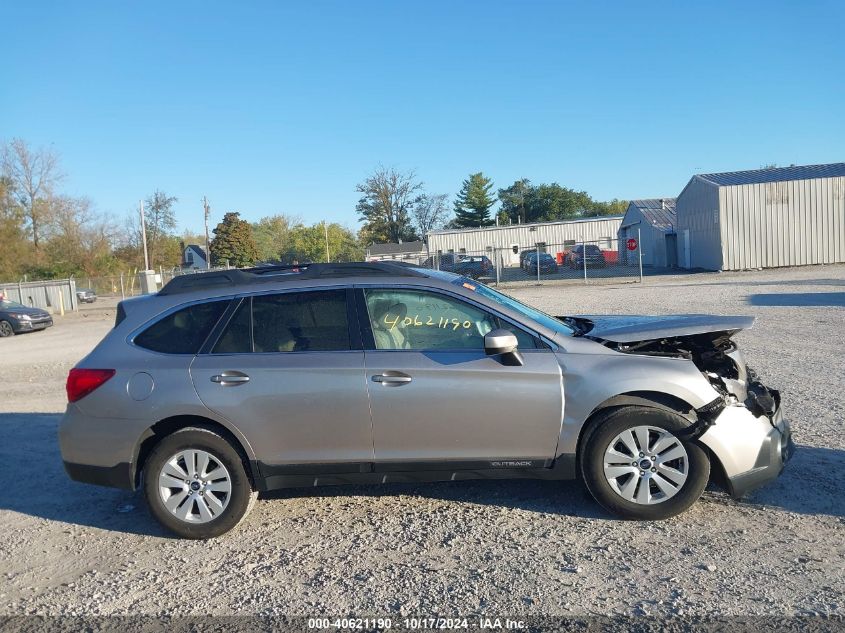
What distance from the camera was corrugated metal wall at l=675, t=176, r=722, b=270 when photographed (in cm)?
3212

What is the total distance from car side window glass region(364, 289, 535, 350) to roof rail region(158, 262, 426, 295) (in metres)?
0.20

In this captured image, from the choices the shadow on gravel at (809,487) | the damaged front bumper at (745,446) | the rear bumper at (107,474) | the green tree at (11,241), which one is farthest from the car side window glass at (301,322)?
the green tree at (11,241)

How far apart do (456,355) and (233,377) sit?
149 centimetres

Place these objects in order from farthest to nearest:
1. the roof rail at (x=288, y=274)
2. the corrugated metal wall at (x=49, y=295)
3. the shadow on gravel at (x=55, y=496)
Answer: the corrugated metal wall at (x=49, y=295) < the shadow on gravel at (x=55, y=496) < the roof rail at (x=288, y=274)

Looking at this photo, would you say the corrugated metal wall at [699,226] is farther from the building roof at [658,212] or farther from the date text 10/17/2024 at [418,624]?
the date text 10/17/2024 at [418,624]

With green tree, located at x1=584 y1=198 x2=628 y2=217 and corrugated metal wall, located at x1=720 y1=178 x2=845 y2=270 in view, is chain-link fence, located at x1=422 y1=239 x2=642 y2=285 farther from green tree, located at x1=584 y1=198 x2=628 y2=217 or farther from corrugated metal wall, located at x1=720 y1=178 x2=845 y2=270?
green tree, located at x1=584 y1=198 x2=628 y2=217

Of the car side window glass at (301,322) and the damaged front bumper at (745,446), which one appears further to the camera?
the car side window glass at (301,322)

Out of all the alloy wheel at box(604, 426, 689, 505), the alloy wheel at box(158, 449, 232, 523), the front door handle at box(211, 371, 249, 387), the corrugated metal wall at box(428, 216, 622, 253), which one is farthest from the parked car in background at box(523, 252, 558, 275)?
the alloy wheel at box(158, 449, 232, 523)

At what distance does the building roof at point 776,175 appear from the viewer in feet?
105

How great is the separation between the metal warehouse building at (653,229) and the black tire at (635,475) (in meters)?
35.5

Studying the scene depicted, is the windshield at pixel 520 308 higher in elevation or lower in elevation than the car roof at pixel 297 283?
lower

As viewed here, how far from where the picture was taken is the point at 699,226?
3488cm

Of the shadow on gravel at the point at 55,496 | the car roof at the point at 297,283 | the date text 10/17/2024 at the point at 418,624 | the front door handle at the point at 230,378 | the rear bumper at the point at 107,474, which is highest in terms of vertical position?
the car roof at the point at 297,283

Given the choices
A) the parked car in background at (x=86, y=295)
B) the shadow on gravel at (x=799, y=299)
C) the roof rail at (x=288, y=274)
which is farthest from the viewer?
the parked car in background at (x=86, y=295)
